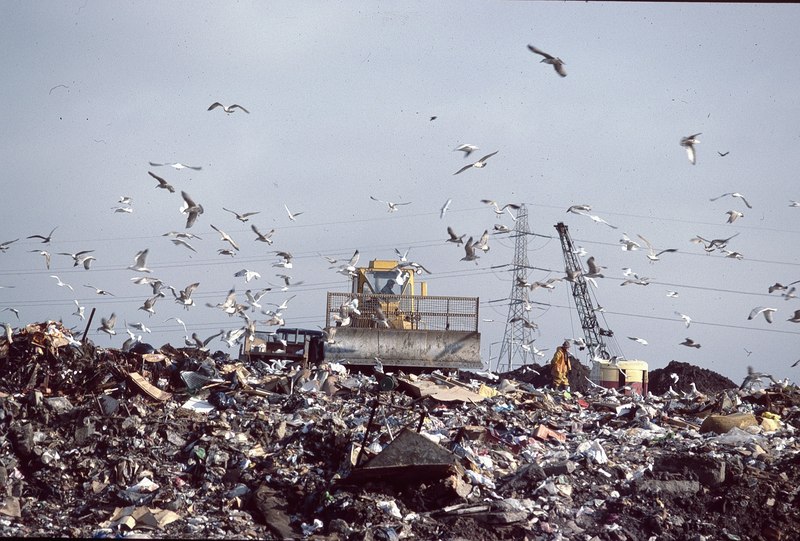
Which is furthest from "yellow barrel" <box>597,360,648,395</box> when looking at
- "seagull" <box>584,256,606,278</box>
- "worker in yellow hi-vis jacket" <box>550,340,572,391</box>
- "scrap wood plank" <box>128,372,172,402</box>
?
"scrap wood plank" <box>128,372,172,402</box>

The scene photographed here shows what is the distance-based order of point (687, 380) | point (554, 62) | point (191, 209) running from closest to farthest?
point (554, 62) → point (191, 209) → point (687, 380)

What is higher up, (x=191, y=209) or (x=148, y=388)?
(x=191, y=209)

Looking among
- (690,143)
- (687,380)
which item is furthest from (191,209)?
(687,380)

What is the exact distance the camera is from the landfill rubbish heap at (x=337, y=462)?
6715 mm

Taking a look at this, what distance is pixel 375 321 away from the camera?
542 inches

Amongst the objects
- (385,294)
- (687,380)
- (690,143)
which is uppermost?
(690,143)

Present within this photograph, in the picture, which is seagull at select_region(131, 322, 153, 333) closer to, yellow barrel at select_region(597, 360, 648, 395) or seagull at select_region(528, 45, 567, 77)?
seagull at select_region(528, 45, 567, 77)

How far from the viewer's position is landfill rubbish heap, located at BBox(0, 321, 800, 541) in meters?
6.71

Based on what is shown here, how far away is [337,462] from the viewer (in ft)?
25.2

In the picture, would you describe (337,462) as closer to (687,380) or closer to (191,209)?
(191,209)

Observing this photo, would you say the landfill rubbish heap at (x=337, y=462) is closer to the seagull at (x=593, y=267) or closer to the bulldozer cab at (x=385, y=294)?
the seagull at (x=593, y=267)

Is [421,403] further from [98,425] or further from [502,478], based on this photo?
[98,425]

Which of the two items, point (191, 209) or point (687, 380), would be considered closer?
→ point (191, 209)

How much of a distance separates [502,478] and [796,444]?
3595 millimetres
